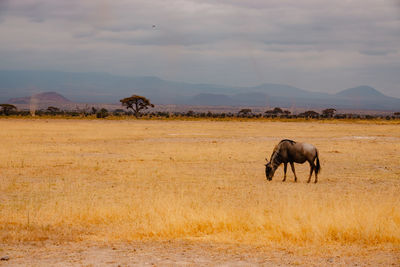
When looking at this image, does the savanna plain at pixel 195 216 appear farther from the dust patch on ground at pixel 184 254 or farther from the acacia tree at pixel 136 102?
the acacia tree at pixel 136 102

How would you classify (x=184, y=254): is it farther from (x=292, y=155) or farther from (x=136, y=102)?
(x=136, y=102)

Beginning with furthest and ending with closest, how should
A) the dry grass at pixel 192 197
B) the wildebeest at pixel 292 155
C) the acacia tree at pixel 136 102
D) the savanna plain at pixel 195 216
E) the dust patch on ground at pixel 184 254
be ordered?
the acacia tree at pixel 136 102
the wildebeest at pixel 292 155
the dry grass at pixel 192 197
the savanna plain at pixel 195 216
the dust patch on ground at pixel 184 254

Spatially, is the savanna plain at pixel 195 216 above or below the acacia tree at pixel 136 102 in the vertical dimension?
below

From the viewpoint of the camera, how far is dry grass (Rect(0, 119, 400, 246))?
10289 millimetres

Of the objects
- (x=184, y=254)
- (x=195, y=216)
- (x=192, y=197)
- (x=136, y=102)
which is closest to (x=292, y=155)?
(x=192, y=197)

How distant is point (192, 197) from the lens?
48.0 ft

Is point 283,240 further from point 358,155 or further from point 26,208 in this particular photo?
point 358,155

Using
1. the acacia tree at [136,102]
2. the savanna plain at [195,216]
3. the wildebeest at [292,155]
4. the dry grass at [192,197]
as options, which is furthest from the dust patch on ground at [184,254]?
the acacia tree at [136,102]

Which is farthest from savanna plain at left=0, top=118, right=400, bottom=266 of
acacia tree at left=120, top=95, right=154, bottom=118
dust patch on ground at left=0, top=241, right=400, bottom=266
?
acacia tree at left=120, top=95, right=154, bottom=118

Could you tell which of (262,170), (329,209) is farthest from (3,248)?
(262,170)

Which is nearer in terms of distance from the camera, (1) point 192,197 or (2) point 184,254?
(2) point 184,254

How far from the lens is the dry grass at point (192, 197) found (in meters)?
10.3

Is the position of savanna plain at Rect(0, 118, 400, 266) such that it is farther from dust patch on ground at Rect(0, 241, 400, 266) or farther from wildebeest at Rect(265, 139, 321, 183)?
wildebeest at Rect(265, 139, 321, 183)

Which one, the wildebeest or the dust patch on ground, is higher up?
the wildebeest
